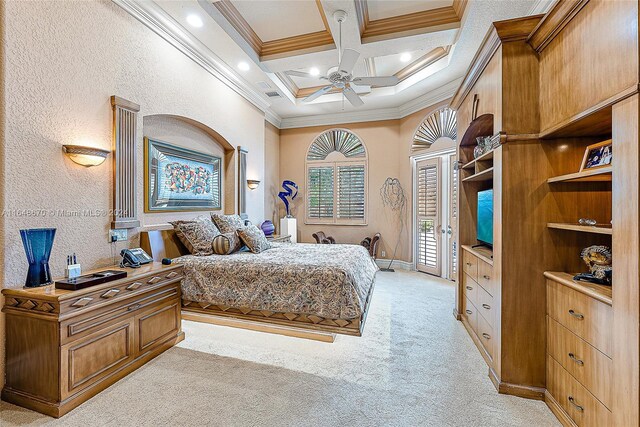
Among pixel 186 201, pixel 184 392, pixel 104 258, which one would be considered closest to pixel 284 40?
pixel 186 201

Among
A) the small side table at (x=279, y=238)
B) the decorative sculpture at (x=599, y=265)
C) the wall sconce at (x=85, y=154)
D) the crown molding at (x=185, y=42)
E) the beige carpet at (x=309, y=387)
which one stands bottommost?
the beige carpet at (x=309, y=387)

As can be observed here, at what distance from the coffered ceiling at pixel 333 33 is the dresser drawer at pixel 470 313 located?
317cm

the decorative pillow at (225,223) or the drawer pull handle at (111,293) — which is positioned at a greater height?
the decorative pillow at (225,223)

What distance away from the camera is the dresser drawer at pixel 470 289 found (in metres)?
2.99

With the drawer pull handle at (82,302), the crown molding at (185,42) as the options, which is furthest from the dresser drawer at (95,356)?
the crown molding at (185,42)

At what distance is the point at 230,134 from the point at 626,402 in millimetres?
5027

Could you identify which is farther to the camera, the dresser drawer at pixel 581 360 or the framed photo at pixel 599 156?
the framed photo at pixel 599 156

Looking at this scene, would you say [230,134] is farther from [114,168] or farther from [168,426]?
[168,426]

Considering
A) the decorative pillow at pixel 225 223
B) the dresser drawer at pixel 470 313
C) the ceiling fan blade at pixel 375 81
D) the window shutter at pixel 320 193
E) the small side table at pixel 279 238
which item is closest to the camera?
the dresser drawer at pixel 470 313

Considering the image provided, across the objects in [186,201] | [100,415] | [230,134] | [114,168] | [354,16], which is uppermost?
[354,16]

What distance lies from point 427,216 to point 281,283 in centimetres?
403

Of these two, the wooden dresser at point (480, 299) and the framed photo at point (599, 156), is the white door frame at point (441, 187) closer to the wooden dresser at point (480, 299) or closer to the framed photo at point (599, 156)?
the wooden dresser at point (480, 299)

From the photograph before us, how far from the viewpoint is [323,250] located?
391 cm

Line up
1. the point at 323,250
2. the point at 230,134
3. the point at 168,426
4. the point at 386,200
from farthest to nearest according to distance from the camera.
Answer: the point at 386,200 < the point at 230,134 < the point at 323,250 < the point at 168,426
